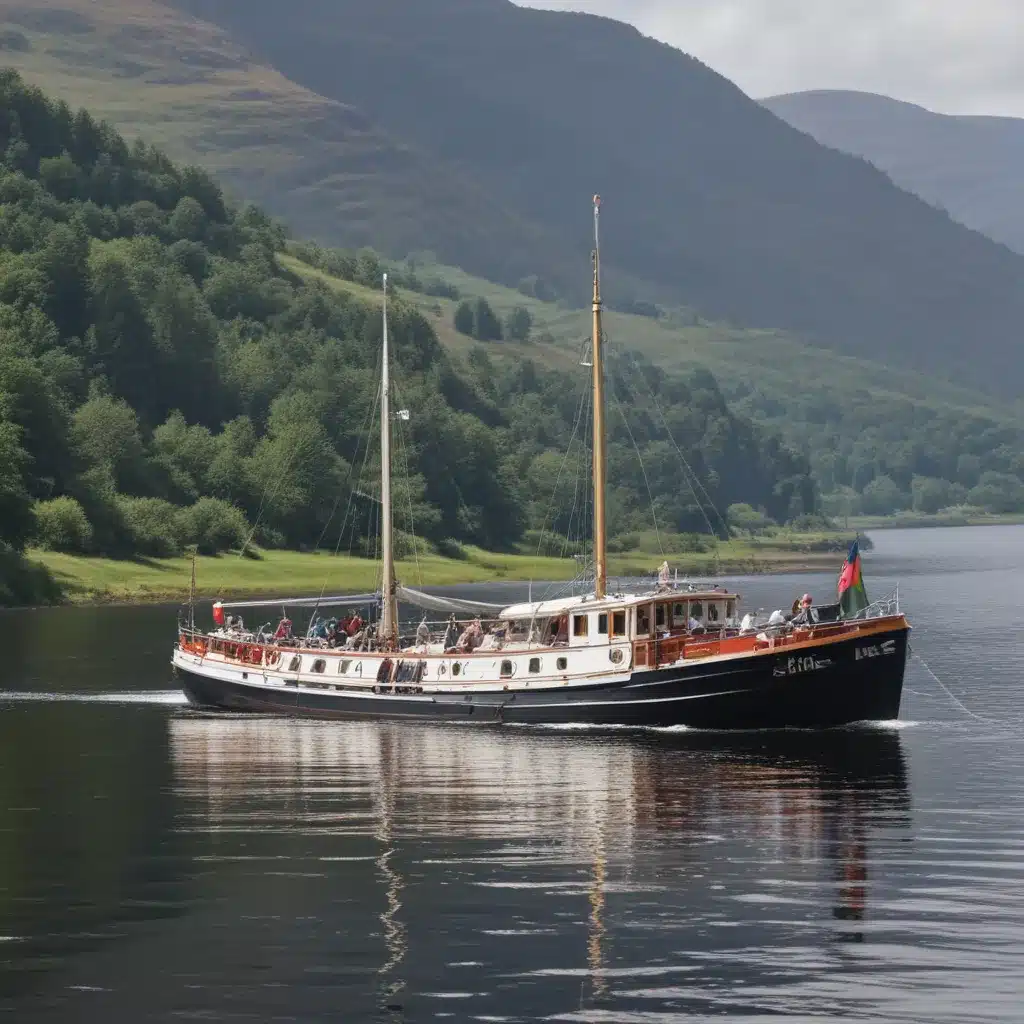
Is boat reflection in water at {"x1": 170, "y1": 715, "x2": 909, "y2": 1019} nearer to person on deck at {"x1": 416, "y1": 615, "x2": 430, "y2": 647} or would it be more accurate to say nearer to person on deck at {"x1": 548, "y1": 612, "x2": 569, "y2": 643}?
person on deck at {"x1": 548, "y1": 612, "x2": 569, "y2": 643}

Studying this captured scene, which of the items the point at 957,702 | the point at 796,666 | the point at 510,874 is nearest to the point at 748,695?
the point at 796,666

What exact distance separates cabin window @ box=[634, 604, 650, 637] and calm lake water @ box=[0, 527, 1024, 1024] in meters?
5.20

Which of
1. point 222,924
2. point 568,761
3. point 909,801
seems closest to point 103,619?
point 568,761

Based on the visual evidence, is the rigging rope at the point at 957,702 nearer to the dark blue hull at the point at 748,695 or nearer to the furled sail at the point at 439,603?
the dark blue hull at the point at 748,695

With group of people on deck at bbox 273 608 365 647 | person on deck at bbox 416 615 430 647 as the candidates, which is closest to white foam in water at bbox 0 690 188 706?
group of people on deck at bbox 273 608 365 647

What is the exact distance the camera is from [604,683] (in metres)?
83.6

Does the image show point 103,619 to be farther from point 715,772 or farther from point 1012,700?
point 715,772

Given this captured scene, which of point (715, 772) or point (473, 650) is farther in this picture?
point (473, 650)

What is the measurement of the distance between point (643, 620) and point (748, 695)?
545 centimetres

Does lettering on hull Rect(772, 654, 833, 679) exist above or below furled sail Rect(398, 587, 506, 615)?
below

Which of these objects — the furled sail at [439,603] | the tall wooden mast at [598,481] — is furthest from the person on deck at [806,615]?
the furled sail at [439,603]

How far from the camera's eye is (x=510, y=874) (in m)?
50.8

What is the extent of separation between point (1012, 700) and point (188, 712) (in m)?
39.6

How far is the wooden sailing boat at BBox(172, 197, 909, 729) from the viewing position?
268ft
